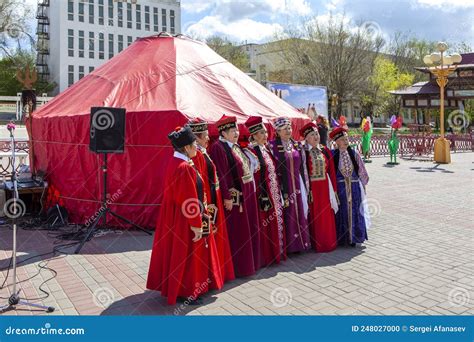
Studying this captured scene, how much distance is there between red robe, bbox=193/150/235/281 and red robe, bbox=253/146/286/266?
2.27 feet

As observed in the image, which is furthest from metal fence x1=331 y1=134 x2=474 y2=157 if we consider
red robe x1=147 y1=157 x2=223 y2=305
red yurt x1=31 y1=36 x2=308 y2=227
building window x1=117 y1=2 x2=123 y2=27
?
building window x1=117 y1=2 x2=123 y2=27

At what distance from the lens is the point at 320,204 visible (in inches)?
235

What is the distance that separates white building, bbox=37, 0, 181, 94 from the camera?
161ft

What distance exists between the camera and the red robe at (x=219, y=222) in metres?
4.46

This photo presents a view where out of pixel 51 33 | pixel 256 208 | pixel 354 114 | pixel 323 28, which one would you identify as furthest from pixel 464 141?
pixel 51 33

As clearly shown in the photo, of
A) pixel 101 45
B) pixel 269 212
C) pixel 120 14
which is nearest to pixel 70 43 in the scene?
pixel 101 45

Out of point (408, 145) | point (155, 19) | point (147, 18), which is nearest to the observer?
point (408, 145)

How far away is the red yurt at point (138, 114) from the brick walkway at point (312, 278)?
89 centimetres

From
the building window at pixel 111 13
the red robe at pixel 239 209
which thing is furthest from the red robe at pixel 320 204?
the building window at pixel 111 13

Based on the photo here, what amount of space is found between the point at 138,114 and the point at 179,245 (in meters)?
3.87

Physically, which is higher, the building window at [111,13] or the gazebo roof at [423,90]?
the building window at [111,13]

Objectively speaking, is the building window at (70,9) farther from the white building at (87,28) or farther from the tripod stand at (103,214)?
the tripod stand at (103,214)

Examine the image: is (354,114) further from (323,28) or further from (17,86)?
(17,86)

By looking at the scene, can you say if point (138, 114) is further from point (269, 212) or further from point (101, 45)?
point (101, 45)
